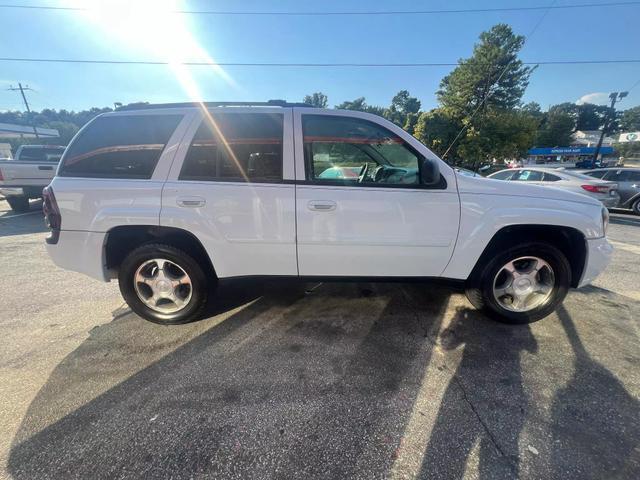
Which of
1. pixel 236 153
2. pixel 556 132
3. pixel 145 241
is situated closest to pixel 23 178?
pixel 145 241

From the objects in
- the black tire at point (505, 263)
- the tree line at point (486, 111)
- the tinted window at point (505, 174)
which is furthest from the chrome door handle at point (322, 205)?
the tree line at point (486, 111)

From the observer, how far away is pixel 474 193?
2.44 meters

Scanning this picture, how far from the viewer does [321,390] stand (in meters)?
2.01

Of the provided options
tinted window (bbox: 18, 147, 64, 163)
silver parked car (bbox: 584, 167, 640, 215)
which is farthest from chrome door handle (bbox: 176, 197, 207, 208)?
silver parked car (bbox: 584, 167, 640, 215)

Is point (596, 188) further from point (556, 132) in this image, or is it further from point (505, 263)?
point (556, 132)

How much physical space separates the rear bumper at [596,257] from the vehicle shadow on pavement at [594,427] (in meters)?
0.86

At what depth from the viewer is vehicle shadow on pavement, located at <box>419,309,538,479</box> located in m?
1.52

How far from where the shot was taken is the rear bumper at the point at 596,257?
2.58 meters

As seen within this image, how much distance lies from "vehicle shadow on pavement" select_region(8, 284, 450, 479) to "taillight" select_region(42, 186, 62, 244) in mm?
970

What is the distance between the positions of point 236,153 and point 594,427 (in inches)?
124

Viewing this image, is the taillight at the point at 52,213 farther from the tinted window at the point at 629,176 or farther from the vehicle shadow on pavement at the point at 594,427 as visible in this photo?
the tinted window at the point at 629,176

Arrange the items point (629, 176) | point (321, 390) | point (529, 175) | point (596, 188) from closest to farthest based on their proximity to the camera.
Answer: point (321, 390) < point (596, 188) < point (529, 175) < point (629, 176)

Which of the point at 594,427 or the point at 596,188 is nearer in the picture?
the point at 594,427

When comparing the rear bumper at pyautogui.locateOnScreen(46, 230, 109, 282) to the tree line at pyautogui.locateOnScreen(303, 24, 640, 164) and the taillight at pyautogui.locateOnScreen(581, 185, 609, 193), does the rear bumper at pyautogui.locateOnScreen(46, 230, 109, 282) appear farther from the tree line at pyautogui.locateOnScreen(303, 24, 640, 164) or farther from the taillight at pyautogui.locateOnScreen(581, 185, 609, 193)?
the tree line at pyautogui.locateOnScreen(303, 24, 640, 164)
